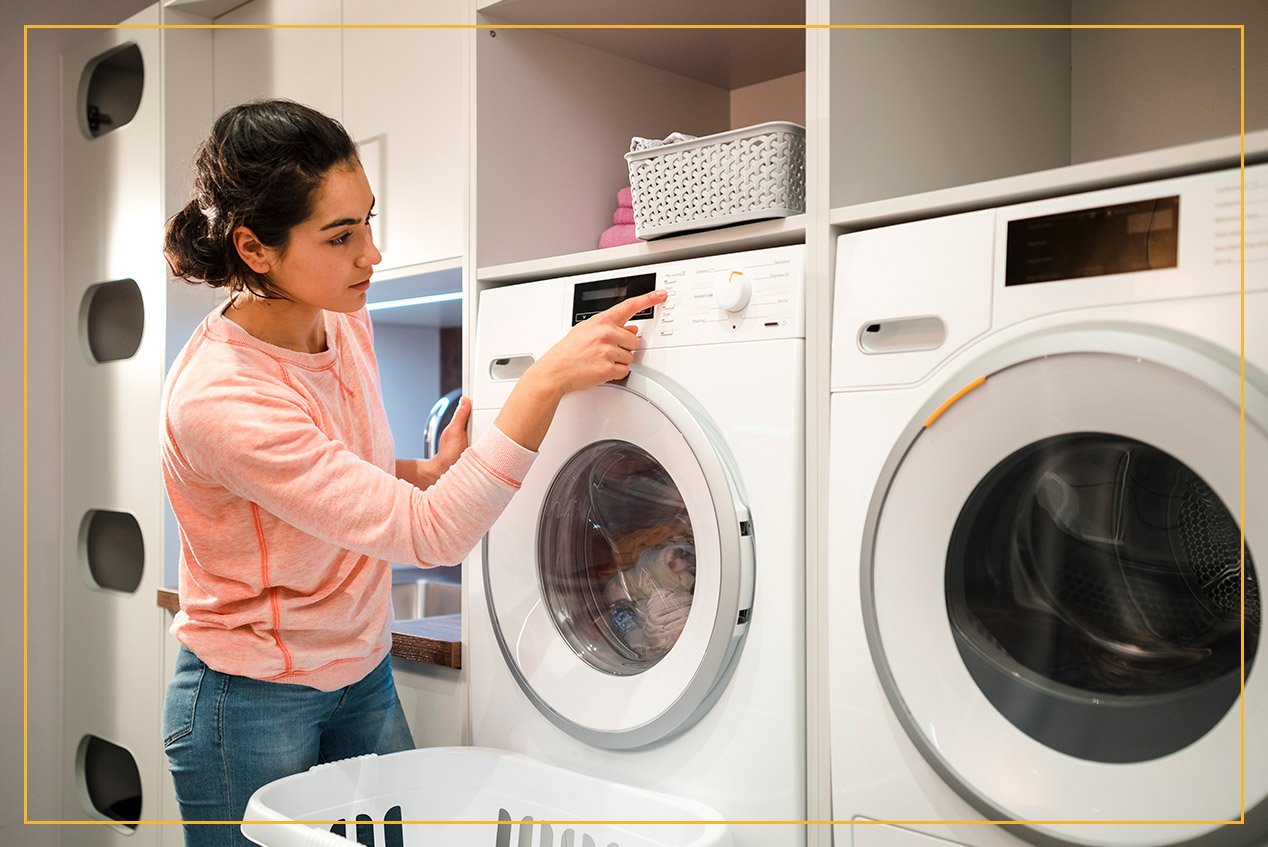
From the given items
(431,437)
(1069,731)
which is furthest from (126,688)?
(1069,731)

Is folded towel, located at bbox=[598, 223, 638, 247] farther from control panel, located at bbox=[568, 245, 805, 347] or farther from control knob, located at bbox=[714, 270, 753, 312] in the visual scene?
control knob, located at bbox=[714, 270, 753, 312]

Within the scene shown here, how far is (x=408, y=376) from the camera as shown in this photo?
2.96 metres

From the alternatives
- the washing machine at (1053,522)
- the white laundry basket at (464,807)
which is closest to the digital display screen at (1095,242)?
the washing machine at (1053,522)

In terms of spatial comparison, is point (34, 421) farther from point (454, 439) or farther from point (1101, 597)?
point (1101, 597)

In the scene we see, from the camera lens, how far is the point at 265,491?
1.38 meters

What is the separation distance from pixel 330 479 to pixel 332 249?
0.32m

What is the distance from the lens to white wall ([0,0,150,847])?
9.36 feet

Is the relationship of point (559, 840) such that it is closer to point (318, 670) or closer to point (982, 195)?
point (318, 670)

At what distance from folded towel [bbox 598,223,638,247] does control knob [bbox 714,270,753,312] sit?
45 centimetres

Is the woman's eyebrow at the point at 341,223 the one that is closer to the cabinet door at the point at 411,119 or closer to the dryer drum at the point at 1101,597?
the cabinet door at the point at 411,119

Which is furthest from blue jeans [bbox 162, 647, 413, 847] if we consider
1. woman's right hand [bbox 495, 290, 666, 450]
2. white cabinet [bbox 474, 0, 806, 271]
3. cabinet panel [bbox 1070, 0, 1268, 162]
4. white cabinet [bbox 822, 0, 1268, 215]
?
cabinet panel [bbox 1070, 0, 1268, 162]

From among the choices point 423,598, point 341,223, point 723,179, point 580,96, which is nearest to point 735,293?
point 723,179

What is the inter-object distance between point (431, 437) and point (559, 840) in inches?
47.6

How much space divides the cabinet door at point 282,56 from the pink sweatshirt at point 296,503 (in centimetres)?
79
